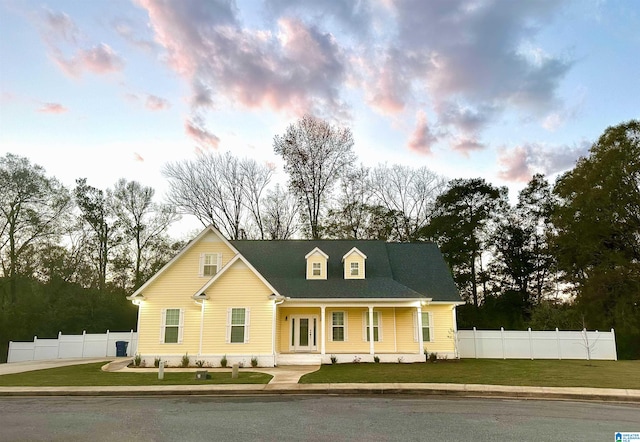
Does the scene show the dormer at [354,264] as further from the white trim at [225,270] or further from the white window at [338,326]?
the white trim at [225,270]

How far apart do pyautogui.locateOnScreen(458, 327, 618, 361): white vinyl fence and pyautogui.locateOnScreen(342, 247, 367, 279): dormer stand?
723 centimetres

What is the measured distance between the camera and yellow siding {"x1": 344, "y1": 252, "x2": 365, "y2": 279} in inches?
955

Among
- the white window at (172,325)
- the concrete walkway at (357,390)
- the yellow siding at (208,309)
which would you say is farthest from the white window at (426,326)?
the white window at (172,325)

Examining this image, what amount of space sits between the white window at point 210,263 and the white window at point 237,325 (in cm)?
252

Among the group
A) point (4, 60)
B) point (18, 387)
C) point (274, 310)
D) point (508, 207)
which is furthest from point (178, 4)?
point (508, 207)

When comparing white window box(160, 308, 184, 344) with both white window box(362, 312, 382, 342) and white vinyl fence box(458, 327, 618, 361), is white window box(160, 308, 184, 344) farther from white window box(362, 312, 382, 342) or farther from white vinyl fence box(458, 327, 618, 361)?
white vinyl fence box(458, 327, 618, 361)

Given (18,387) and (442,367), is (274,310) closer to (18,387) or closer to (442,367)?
(442,367)

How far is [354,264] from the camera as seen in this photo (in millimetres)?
24500

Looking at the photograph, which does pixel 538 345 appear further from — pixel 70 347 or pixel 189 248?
pixel 70 347

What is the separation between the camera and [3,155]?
31891 mm

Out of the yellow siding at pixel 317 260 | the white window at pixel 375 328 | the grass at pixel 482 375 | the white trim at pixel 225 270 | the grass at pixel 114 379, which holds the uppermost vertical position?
the yellow siding at pixel 317 260

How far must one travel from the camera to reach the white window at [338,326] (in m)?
23.0

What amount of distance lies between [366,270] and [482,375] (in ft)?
32.9

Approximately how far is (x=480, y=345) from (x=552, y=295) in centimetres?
2098
